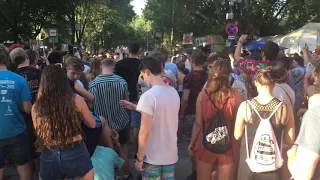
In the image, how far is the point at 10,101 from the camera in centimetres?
360

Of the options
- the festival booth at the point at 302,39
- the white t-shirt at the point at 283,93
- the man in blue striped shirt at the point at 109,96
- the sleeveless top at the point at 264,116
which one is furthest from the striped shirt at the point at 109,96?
the festival booth at the point at 302,39

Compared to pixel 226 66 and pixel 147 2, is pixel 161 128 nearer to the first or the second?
pixel 226 66

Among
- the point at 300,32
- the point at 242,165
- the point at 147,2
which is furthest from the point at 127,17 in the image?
the point at 242,165

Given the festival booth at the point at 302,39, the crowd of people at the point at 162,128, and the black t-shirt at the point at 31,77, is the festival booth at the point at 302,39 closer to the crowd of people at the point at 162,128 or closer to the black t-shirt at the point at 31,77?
the crowd of people at the point at 162,128

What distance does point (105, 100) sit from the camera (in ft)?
15.2

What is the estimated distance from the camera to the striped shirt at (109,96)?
4605 mm

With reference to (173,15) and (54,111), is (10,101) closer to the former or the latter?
(54,111)

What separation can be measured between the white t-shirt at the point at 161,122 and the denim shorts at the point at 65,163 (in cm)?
62

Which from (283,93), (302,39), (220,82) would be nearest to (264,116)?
(220,82)

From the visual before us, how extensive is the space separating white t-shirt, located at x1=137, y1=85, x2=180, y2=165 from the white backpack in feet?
2.53

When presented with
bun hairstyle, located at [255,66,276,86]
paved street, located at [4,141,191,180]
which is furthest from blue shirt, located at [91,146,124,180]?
paved street, located at [4,141,191,180]

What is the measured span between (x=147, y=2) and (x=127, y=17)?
5.78 m

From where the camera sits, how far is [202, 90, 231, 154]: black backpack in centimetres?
329

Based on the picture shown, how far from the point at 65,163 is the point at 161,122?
0.94 metres
